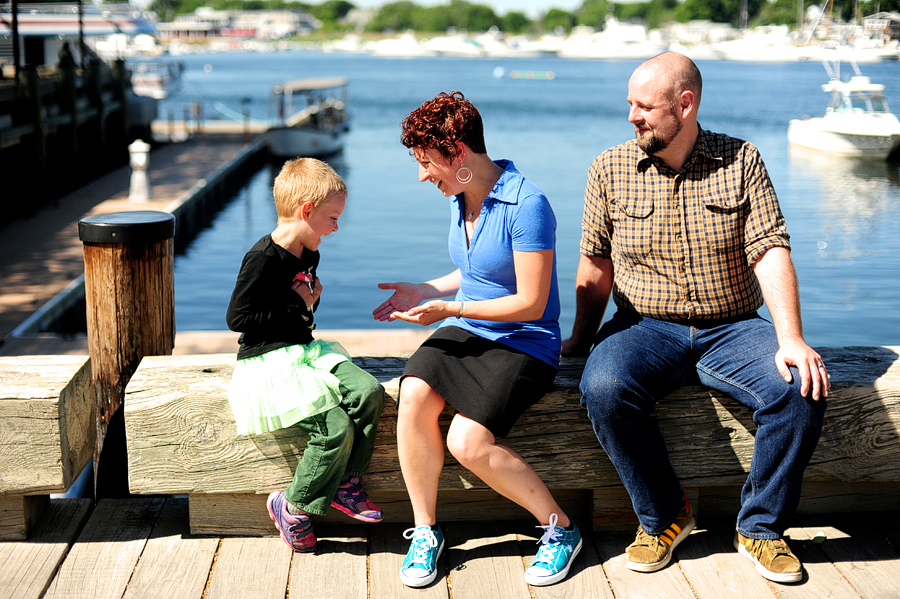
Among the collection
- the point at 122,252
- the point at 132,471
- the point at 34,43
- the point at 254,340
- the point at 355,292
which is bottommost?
the point at 355,292

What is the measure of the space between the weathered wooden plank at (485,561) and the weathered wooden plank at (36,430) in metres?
1.21

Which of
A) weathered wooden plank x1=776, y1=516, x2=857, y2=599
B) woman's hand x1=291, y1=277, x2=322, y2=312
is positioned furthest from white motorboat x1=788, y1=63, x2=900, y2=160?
woman's hand x1=291, y1=277, x2=322, y2=312

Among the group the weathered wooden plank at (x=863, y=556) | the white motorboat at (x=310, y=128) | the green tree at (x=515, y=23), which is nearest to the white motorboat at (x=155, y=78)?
the white motorboat at (x=310, y=128)

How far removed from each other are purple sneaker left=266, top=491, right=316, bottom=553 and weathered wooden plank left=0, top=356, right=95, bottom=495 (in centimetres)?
64

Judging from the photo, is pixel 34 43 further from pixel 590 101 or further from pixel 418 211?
pixel 590 101

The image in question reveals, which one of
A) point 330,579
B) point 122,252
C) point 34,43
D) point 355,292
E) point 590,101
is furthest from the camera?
point 590,101

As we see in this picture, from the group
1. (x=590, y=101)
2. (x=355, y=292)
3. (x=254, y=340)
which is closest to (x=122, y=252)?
(x=254, y=340)

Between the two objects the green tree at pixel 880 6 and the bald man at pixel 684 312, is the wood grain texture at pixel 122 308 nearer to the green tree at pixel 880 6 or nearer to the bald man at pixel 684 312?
the bald man at pixel 684 312

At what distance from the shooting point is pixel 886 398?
259cm

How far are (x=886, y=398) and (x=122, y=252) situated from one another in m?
2.46

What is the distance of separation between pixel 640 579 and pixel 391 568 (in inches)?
28.9

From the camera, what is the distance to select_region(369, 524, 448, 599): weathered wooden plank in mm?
2385

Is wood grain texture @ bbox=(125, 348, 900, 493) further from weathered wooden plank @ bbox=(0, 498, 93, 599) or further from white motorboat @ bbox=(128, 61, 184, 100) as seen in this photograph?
white motorboat @ bbox=(128, 61, 184, 100)

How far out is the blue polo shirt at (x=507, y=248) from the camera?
96.8 inches
